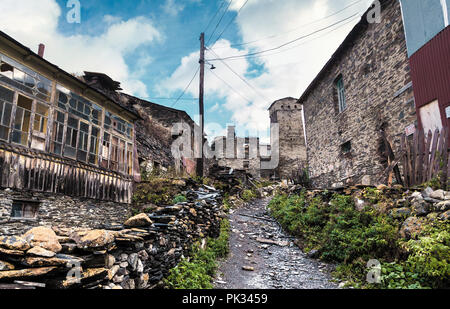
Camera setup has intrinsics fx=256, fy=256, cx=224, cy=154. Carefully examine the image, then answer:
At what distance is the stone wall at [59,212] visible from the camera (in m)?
7.26

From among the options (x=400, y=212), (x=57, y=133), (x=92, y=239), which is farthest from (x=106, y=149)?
(x=400, y=212)

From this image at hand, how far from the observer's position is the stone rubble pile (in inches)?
96.6

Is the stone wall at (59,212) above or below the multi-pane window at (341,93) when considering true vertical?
below

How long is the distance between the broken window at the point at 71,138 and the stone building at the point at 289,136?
85.3ft

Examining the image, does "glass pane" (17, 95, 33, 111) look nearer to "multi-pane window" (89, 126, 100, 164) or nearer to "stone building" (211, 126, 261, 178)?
"multi-pane window" (89, 126, 100, 164)

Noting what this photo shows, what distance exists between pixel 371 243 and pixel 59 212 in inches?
366

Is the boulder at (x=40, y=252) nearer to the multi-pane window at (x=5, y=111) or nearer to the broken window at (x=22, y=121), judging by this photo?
the multi-pane window at (x=5, y=111)

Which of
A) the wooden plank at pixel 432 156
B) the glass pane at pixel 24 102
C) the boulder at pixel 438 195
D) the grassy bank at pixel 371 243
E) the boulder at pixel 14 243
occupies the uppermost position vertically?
the glass pane at pixel 24 102

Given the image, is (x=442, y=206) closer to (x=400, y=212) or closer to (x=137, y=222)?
(x=400, y=212)

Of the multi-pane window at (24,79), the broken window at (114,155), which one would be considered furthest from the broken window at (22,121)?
the broken window at (114,155)

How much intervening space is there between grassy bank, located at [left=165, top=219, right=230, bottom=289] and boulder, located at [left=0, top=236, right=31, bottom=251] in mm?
2679

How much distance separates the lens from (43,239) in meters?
2.82

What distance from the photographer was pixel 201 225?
294 inches
